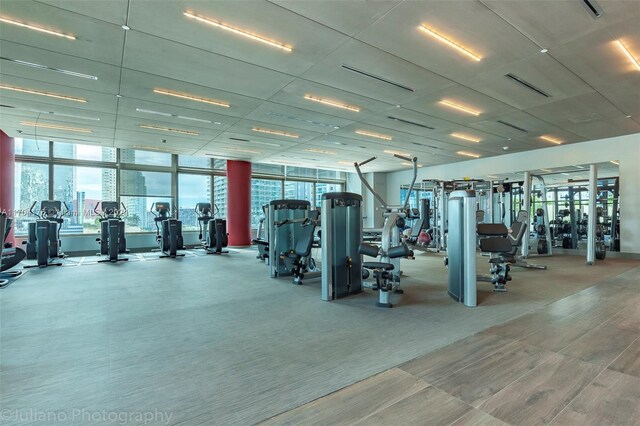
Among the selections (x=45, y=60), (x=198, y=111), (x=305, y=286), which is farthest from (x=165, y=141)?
(x=305, y=286)

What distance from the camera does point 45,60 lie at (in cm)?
416

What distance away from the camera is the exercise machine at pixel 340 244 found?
399 centimetres

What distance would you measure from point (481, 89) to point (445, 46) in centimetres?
175

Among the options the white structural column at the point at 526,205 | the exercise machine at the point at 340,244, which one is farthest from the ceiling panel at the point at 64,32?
the white structural column at the point at 526,205

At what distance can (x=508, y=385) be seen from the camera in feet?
6.24

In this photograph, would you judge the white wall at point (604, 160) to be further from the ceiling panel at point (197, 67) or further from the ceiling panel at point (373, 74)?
the ceiling panel at point (197, 67)

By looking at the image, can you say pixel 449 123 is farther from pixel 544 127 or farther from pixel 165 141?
pixel 165 141

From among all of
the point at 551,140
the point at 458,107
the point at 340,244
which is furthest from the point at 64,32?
the point at 551,140

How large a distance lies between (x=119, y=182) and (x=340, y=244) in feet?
29.3

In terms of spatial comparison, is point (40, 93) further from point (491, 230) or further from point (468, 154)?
point (468, 154)

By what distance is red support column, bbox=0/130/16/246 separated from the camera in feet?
24.8

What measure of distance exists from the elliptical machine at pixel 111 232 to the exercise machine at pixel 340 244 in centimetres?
613

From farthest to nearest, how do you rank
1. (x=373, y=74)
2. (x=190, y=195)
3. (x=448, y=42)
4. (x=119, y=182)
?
(x=190, y=195) < (x=119, y=182) < (x=373, y=74) < (x=448, y=42)

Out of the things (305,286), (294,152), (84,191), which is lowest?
(305,286)
